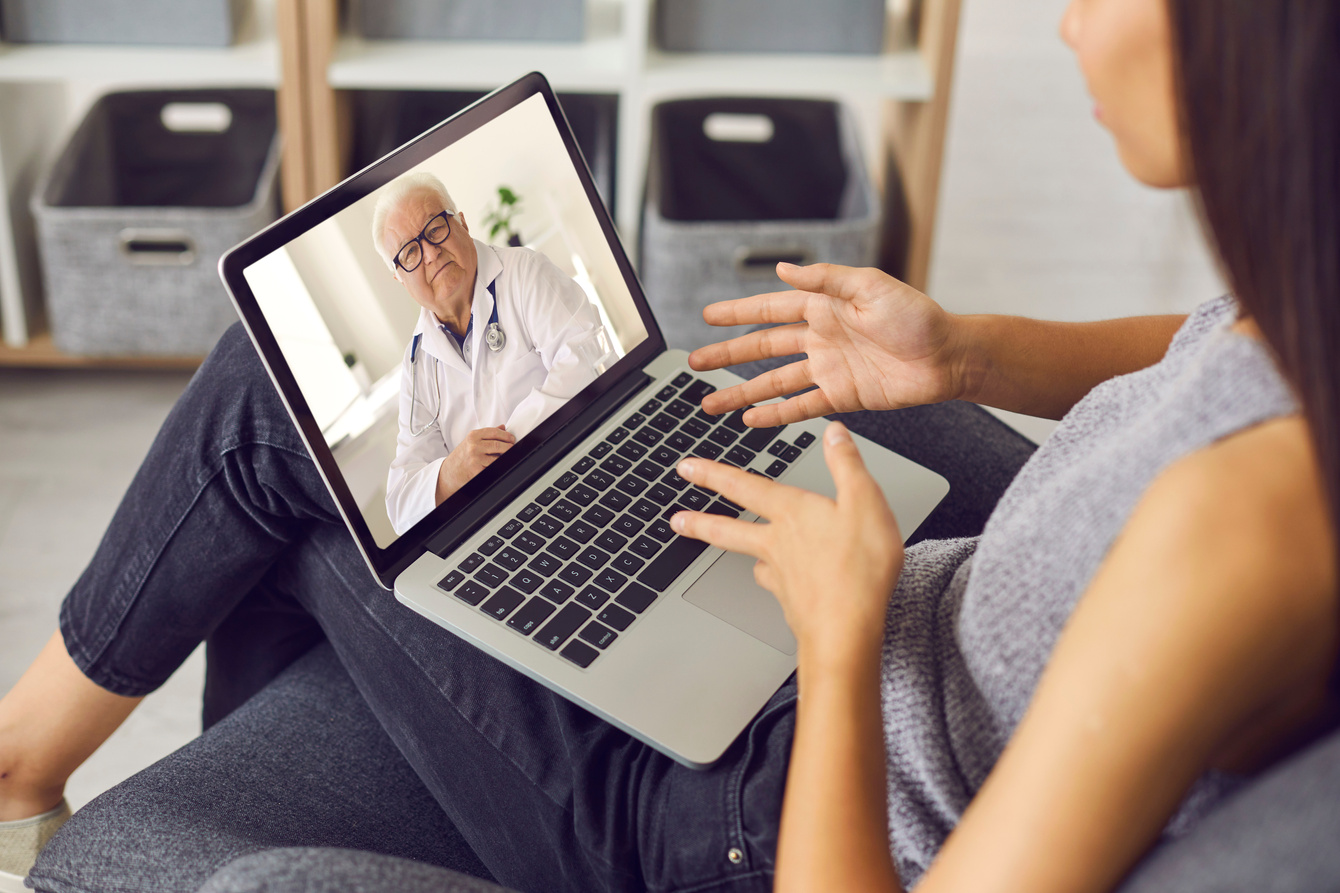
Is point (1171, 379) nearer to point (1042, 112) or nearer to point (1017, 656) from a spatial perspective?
point (1017, 656)

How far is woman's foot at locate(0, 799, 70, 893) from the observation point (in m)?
0.86

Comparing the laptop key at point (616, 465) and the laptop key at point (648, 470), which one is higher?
the laptop key at point (616, 465)

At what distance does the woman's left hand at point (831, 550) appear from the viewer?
563mm

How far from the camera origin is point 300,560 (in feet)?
2.62

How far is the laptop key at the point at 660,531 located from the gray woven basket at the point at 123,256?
889mm

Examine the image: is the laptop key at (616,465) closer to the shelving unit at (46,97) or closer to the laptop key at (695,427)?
the laptop key at (695,427)

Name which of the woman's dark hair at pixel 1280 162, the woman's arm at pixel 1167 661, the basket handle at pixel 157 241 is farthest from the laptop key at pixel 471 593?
the basket handle at pixel 157 241

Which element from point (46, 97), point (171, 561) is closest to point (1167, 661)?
point (171, 561)

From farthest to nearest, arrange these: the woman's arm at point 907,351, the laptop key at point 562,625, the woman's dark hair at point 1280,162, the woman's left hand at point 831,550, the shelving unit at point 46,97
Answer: the shelving unit at point 46,97, the woman's arm at point 907,351, the laptop key at point 562,625, the woman's left hand at point 831,550, the woman's dark hair at point 1280,162

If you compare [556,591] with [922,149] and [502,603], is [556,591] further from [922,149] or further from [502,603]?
[922,149]

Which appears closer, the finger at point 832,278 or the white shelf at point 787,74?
the finger at point 832,278

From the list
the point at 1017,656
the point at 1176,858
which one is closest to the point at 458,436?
the point at 1017,656

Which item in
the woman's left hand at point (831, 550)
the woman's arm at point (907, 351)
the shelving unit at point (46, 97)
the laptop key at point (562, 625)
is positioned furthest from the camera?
the shelving unit at point (46, 97)

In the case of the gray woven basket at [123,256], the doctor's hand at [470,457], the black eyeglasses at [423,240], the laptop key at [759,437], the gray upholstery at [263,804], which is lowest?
the gray upholstery at [263,804]
